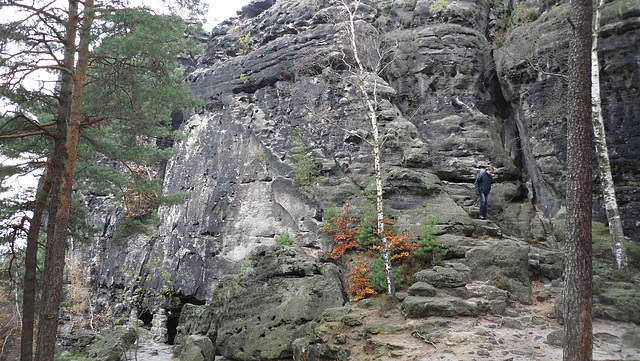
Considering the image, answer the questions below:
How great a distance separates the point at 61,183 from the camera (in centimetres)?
759

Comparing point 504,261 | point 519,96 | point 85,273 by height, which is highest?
point 519,96

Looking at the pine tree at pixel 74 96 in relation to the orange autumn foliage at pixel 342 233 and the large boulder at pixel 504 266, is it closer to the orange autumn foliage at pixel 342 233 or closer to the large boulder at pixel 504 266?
the orange autumn foliage at pixel 342 233

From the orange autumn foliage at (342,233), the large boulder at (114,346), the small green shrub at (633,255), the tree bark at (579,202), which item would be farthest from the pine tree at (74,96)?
the small green shrub at (633,255)

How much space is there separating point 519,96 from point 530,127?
1.41 metres

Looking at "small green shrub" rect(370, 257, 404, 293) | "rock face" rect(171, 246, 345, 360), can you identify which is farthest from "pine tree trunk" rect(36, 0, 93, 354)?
"small green shrub" rect(370, 257, 404, 293)

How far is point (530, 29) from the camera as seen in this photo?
582 inches

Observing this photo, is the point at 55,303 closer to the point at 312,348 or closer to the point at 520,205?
the point at 312,348

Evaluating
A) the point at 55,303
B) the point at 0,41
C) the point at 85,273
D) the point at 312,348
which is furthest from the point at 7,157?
the point at 85,273

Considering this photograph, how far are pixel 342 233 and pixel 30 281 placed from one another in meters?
8.19

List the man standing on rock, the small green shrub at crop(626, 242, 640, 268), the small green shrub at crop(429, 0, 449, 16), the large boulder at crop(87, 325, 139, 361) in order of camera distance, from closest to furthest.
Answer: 1. the small green shrub at crop(626, 242, 640, 268)
2. the large boulder at crop(87, 325, 139, 361)
3. the man standing on rock
4. the small green shrub at crop(429, 0, 449, 16)

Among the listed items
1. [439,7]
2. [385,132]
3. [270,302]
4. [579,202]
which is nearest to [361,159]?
[385,132]

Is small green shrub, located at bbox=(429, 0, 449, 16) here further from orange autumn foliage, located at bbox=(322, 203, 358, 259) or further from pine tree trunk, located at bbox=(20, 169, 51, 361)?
pine tree trunk, located at bbox=(20, 169, 51, 361)

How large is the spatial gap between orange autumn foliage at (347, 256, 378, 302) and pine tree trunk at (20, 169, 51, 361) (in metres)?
7.24

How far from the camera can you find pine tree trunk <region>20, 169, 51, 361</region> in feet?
25.6
